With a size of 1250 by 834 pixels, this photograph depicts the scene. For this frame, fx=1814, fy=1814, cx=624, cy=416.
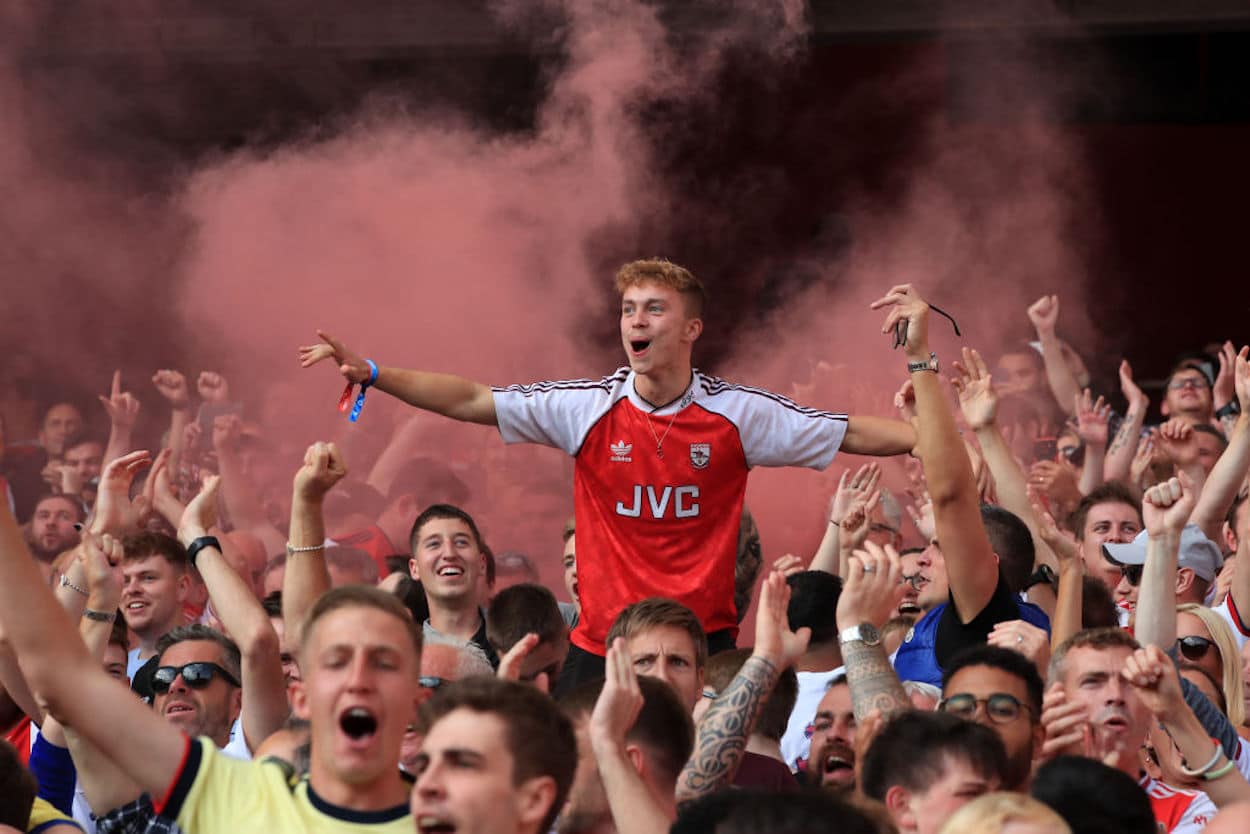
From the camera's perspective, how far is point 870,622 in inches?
155

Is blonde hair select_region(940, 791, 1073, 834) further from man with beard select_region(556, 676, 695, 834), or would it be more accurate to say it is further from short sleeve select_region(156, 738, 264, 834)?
short sleeve select_region(156, 738, 264, 834)

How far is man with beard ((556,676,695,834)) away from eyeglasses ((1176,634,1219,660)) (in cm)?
172

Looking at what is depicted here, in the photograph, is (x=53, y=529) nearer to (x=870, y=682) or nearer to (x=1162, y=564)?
(x=870, y=682)

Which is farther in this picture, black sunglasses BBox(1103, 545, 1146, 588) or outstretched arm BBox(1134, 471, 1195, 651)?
black sunglasses BBox(1103, 545, 1146, 588)

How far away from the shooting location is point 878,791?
316 cm

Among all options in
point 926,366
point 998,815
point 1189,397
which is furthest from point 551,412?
point 1189,397

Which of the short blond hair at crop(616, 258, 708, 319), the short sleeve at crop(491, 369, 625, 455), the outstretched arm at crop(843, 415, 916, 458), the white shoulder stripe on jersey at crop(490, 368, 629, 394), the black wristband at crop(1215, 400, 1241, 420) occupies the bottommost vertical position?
the outstretched arm at crop(843, 415, 916, 458)

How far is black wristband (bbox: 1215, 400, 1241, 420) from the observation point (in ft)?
A: 24.2

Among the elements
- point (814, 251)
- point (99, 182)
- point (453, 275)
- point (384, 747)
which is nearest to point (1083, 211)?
point (814, 251)

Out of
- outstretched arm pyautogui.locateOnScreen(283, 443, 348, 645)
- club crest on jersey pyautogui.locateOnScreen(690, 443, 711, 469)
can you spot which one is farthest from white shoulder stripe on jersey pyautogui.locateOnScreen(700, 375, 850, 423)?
outstretched arm pyautogui.locateOnScreen(283, 443, 348, 645)

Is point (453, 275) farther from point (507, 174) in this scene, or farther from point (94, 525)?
point (94, 525)

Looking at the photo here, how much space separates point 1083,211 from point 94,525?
7758 mm

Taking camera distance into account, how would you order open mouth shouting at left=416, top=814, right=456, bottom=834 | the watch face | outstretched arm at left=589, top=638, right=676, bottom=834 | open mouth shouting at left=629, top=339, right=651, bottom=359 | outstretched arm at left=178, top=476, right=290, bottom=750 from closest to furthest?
open mouth shouting at left=416, top=814, right=456, bottom=834
outstretched arm at left=589, top=638, right=676, bottom=834
the watch face
outstretched arm at left=178, top=476, right=290, bottom=750
open mouth shouting at left=629, top=339, right=651, bottom=359

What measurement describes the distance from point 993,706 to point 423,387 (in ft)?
7.16
